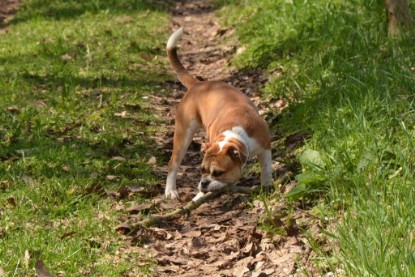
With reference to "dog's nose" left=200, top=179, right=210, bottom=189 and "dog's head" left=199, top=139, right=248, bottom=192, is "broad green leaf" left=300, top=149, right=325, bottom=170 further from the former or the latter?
"dog's nose" left=200, top=179, right=210, bottom=189

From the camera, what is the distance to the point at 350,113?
6.80m

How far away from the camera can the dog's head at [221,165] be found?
6156 mm

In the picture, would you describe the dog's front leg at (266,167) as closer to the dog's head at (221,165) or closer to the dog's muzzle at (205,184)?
the dog's head at (221,165)

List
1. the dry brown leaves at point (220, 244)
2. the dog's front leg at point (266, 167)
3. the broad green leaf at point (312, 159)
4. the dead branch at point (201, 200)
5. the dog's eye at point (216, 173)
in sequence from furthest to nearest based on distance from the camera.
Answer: the dog's front leg at point (266, 167)
the dog's eye at point (216, 173)
the dead branch at point (201, 200)
the broad green leaf at point (312, 159)
the dry brown leaves at point (220, 244)

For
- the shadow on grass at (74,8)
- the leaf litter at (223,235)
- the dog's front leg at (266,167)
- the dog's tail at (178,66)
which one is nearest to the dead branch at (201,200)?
the leaf litter at (223,235)

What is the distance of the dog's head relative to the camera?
6156 millimetres

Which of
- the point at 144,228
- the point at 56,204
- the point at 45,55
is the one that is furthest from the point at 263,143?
the point at 45,55

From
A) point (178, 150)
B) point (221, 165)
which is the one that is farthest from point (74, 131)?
point (221, 165)

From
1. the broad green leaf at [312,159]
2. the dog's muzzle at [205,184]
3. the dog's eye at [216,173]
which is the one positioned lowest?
the dog's muzzle at [205,184]

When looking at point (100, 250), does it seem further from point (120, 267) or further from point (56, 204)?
point (56, 204)

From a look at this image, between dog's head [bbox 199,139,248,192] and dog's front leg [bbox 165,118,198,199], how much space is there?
2.02ft

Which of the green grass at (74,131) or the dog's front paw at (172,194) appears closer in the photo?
the green grass at (74,131)

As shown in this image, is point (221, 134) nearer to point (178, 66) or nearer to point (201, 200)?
point (201, 200)

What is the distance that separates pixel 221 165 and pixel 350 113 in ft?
4.39
